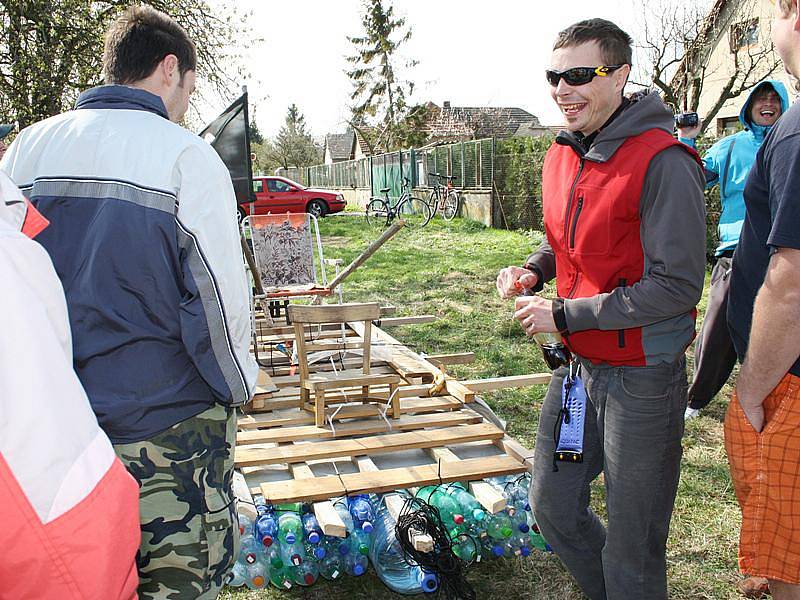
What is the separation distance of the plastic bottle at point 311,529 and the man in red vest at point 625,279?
1.20 metres

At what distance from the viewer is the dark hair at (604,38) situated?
6.87 ft

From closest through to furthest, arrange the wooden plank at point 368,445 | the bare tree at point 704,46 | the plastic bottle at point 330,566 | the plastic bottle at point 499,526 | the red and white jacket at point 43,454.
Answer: the red and white jacket at point 43,454, the plastic bottle at point 330,566, the plastic bottle at point 499,526, the wooden plank at point 368,445, the bare tree at point 704,46

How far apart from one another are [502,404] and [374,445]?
1699 millimetres

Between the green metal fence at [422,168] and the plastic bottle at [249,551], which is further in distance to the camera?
the green metal fence at [422,168]

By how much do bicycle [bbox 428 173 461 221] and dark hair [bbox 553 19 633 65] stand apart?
16.9 m

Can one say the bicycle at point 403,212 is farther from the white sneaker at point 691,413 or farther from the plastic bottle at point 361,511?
the plastic bottle at point 361,511

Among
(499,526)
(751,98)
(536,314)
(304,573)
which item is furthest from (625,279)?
(751,98)

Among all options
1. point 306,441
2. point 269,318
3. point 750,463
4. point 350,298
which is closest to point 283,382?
point 306,441

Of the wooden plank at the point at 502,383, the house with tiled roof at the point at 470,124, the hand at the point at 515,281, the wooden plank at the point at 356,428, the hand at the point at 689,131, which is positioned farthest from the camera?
the house with tiled roof at the point at 470,124

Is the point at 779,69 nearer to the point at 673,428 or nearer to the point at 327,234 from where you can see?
the point at 327,234

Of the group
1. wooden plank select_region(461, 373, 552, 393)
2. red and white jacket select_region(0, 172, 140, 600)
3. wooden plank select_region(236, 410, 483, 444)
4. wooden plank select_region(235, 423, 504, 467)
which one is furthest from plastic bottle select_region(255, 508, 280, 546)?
wooden plank select_region(461, 373, 552, 393)

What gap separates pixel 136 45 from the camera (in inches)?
72.9

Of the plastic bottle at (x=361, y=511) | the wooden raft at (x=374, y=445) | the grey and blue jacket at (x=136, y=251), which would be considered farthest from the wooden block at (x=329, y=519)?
the grey and blue jacket at (x=136, y=251)

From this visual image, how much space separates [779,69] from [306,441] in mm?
16361
